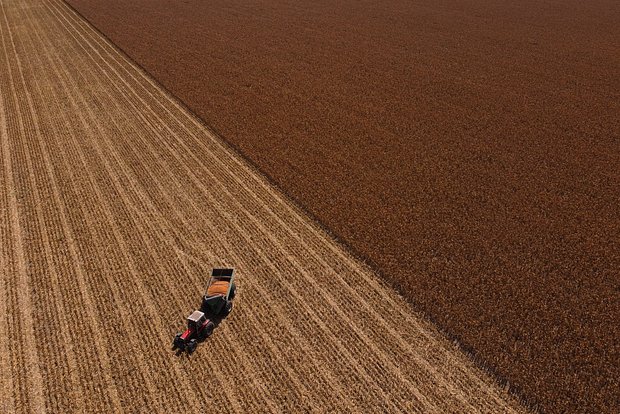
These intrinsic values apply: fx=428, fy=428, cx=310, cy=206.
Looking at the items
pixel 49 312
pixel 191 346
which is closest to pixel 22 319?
pixel 49 312

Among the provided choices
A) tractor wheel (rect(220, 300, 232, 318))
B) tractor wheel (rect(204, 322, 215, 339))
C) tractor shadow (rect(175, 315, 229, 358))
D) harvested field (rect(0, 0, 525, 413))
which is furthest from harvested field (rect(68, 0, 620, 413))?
tractor wheel (rect(204, 322, 215, 339))

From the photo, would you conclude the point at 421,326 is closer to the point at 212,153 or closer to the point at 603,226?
the point at 603,226

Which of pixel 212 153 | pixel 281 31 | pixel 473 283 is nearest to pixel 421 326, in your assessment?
pixel 473 283

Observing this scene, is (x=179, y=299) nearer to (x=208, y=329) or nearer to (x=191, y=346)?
(x=208, y=329)

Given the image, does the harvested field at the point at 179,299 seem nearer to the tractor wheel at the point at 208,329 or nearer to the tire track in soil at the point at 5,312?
the tire track in soil at the point at 5,312

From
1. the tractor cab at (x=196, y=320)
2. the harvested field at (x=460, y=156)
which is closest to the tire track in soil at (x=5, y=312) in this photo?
the tractor cab at (x=196, y=320)
